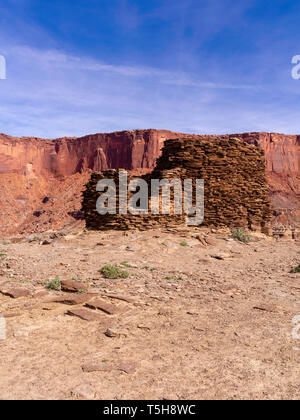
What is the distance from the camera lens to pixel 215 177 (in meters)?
13.2

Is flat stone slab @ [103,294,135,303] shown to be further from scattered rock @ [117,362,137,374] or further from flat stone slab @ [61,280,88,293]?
scattered rock @ [117,362,137,374]

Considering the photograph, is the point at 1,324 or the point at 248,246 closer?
the point at 1,324

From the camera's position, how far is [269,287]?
18.8ft

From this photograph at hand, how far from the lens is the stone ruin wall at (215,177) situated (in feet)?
42.3

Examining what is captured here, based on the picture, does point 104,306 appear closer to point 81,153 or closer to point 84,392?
point 84,392

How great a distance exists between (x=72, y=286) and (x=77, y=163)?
6620cm

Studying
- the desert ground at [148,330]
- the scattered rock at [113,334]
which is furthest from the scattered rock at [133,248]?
the scattered rock at [113,334]

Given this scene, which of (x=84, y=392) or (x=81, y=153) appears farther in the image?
(x=81, y=153)

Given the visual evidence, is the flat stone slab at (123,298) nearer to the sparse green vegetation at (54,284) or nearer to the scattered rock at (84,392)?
the sparse green vegetation at (54,284)

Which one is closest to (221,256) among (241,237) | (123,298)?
(241,237)

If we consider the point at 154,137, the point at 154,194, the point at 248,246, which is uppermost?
the point at 154,137

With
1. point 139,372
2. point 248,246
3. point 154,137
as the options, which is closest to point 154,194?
point 248,246
